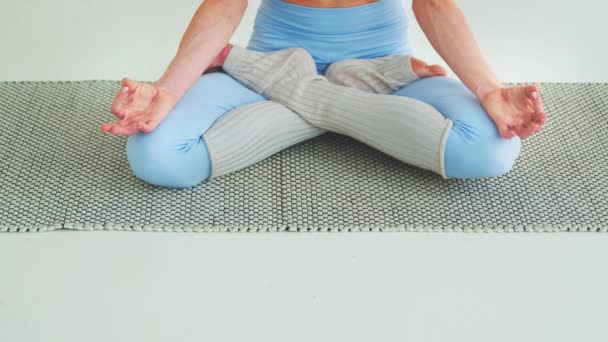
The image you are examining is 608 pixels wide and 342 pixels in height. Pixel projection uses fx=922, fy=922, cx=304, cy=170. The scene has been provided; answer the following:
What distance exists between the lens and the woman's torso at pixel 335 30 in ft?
6.23

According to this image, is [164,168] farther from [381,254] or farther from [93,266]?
[381,254]

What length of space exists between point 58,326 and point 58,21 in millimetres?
1264

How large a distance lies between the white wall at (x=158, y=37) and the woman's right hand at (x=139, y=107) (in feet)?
1.69

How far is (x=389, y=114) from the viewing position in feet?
5.70

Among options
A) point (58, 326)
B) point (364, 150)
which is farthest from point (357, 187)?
point (58, 326)

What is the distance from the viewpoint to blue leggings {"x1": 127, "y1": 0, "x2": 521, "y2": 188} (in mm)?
1673

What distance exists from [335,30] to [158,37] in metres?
0.65

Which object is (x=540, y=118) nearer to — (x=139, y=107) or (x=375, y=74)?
(x=375, y=74)

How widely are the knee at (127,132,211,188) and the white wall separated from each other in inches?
21.0

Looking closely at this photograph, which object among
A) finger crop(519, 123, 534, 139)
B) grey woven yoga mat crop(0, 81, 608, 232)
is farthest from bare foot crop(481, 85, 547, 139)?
grey woven yoga mat crop(0, 81, 608, 232)

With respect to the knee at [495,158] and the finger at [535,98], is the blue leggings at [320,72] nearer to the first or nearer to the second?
the knee at [495,158]

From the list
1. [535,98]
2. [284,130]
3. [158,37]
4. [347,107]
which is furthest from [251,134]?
[158,37]

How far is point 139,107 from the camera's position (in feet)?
5.40

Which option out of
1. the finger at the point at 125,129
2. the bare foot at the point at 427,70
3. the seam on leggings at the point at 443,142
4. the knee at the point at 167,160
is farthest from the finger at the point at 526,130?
the finger at the point at 125,129
